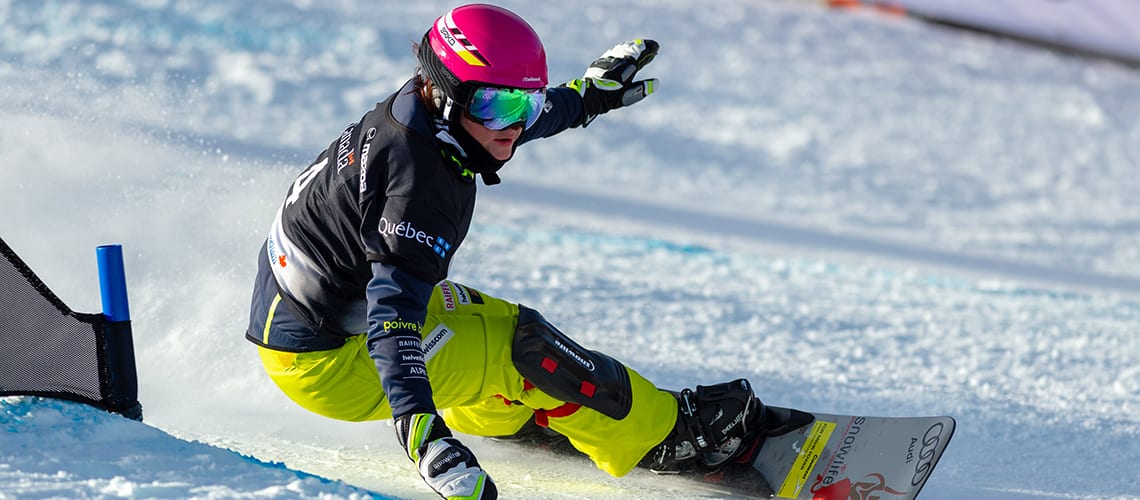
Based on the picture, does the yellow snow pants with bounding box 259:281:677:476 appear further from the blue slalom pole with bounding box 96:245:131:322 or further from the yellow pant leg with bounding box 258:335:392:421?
the blue slalom pole with bounding box 96:245:131:322

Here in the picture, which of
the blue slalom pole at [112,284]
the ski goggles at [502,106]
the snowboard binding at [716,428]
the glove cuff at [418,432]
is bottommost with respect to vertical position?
the snowboard binding at [716,428]

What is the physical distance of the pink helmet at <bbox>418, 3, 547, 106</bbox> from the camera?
8.37 ft

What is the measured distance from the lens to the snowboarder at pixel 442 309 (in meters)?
2.43

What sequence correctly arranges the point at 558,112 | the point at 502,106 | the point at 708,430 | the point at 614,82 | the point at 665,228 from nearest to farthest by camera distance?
the point at 502,106, the point at 708,430, the point at 558,112, the point at 614,82, the point at 665,228

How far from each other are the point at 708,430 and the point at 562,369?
0.47m

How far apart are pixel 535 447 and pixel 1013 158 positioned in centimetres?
603

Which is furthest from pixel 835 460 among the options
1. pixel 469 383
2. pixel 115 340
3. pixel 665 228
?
pixel 665 228

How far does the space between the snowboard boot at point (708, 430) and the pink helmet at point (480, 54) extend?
100 centimetres

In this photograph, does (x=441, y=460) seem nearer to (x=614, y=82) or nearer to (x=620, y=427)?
(x=620, y=427)

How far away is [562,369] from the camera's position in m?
2.90

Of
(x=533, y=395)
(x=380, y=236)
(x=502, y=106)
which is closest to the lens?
(x=380, y=236)

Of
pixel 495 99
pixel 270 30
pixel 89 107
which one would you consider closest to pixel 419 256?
pixel 495 99

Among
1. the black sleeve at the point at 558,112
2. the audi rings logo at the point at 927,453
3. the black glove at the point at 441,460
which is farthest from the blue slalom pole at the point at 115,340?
the audi rings logo at the point at 927,453

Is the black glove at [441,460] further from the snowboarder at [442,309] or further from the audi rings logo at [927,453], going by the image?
the audi rings logo at [927,453]
